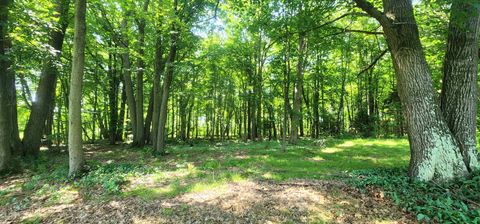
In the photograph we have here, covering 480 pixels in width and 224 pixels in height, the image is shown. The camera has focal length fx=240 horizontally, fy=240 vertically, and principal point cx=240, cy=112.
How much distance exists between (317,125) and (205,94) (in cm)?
1057

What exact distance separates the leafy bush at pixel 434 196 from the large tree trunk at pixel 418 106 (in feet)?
0.78

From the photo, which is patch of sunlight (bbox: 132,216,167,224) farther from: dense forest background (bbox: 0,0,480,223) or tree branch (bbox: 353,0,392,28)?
tree branch (bbox: 353,0,392,28)

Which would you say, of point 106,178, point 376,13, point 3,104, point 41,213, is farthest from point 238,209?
point 3,104

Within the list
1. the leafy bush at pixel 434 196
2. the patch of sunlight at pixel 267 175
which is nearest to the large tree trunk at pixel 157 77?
the patch of sunlight at pixel 267 175

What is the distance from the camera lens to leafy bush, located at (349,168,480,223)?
3451 millimetres

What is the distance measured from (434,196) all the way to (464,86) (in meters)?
2.42

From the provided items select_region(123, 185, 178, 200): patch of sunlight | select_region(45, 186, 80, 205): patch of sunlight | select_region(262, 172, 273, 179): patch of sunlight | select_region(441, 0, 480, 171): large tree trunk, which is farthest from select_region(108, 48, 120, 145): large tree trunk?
select_region(441, 0, 480, 171): large tree trunk

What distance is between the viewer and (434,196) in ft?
13.2

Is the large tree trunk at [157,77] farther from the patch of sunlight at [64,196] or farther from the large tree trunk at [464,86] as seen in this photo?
the large tree trunk at [464,86]

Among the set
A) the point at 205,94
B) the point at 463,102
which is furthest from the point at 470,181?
the point at 205,94

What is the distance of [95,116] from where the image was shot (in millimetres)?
19719

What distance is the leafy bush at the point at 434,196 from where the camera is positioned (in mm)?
3451

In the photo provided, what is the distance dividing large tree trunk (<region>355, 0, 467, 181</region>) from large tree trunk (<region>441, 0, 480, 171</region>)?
0.37m

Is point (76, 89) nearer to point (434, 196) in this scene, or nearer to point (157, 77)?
point (157, 77)
